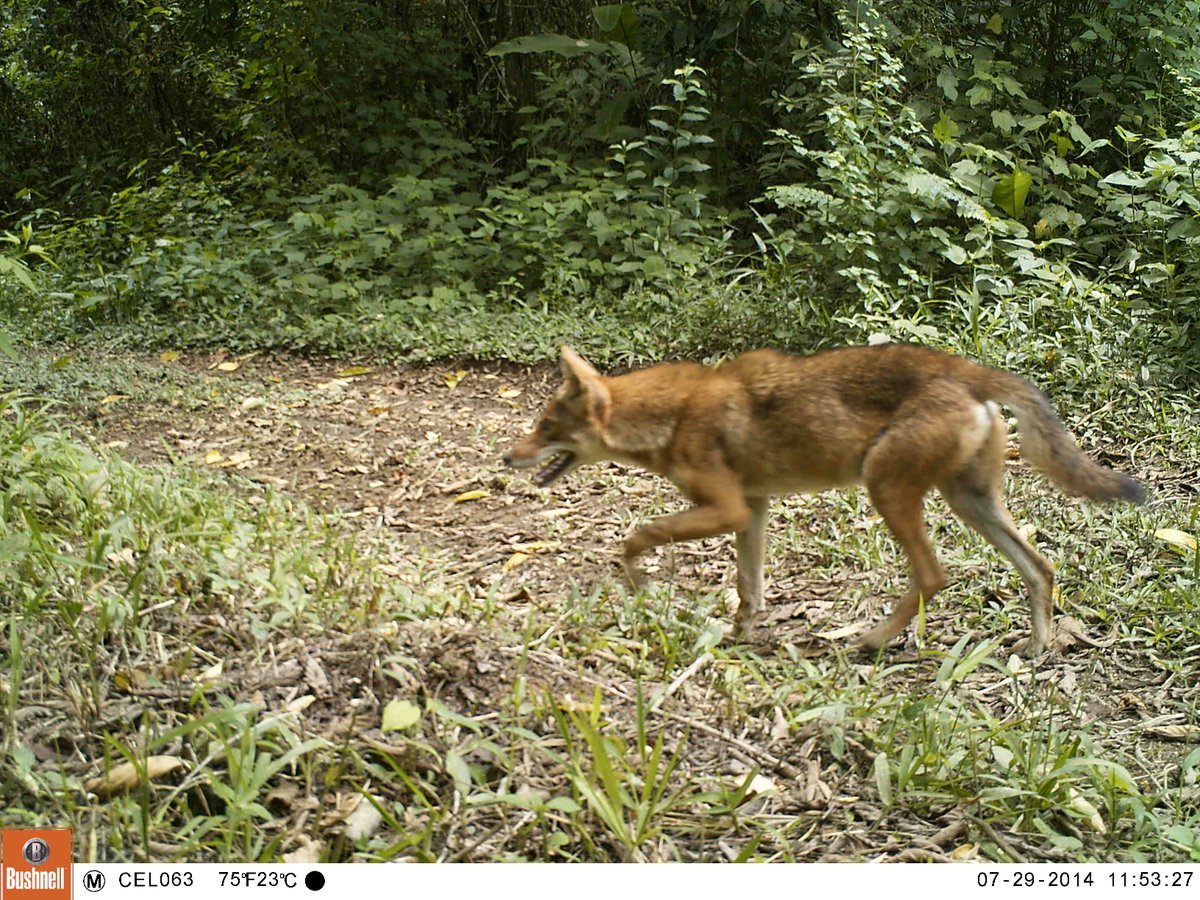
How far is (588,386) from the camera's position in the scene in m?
4.91

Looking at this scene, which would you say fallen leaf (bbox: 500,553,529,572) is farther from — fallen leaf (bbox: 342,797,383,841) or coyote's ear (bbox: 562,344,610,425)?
fallen leaf (bbox: 342,797,383,841)

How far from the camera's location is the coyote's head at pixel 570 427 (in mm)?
4930

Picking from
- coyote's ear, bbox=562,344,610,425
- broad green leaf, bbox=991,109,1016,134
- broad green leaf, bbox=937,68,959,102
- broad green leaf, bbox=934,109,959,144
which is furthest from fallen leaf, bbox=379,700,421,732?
broad green leaf, bbox=937,68,959,102

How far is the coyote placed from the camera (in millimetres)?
4684

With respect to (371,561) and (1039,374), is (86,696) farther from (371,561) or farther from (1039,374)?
(1039,374)

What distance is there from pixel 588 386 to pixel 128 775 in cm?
242

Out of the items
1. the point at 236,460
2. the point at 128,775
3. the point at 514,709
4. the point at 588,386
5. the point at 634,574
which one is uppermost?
the point at 588,386

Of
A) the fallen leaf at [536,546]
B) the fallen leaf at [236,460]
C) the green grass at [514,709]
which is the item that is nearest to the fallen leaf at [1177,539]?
the green grass at [514,709]

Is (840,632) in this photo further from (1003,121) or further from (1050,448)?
(1003,121)

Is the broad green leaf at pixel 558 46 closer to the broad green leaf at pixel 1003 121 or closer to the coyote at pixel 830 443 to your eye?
the broad green leaf at pixel 1003 121

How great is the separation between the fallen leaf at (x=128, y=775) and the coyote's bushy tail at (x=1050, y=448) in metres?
3.40

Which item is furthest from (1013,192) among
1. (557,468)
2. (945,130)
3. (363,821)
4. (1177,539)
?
(363,821)

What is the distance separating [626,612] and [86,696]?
6.81 feet
